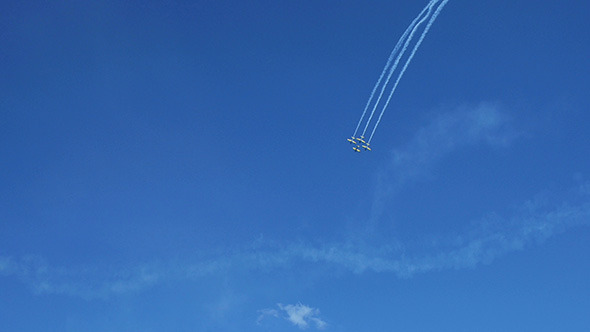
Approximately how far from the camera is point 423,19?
26750mm

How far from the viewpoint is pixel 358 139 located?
4019 centimetres

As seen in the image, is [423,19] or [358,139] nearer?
[423,19]

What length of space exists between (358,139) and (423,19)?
1710 cm
